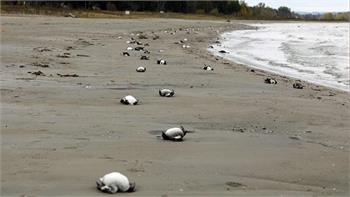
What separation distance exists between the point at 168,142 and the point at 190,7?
93.1m

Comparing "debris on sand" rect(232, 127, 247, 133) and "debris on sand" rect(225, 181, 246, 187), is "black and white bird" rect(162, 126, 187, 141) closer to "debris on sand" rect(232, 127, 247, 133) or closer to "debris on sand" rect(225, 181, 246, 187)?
"debris on sand" rect(232, 127, 247, 133)

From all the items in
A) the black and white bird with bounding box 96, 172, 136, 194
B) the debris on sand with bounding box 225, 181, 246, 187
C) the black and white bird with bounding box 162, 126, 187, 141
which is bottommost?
the debris on sand with bounding box 225, 181, 246, 187

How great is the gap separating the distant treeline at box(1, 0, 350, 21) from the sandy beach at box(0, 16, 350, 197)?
50.9 meters

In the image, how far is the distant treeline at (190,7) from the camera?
212 feet

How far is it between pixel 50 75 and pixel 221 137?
4634 mm

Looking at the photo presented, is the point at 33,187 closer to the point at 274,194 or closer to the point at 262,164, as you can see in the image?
the point at 274,194

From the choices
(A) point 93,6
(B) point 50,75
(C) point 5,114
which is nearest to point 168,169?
(C) point 5,114

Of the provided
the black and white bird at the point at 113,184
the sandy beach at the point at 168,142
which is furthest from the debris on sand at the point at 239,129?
the black and white bird at the point at 113,184

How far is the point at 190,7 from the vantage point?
315 ft

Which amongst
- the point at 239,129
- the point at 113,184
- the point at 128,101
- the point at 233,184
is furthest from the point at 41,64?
the point at 113,184

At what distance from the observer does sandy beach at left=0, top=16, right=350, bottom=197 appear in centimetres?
341

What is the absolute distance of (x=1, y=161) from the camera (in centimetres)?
358

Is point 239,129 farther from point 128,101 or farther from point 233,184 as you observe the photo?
point 233,184

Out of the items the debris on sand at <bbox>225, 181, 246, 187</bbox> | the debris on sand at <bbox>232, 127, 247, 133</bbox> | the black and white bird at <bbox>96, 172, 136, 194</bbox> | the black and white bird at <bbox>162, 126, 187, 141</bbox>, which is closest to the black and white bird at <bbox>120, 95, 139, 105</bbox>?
the debris on sand at <bbox>232, 127, 247, 133</bbox>
